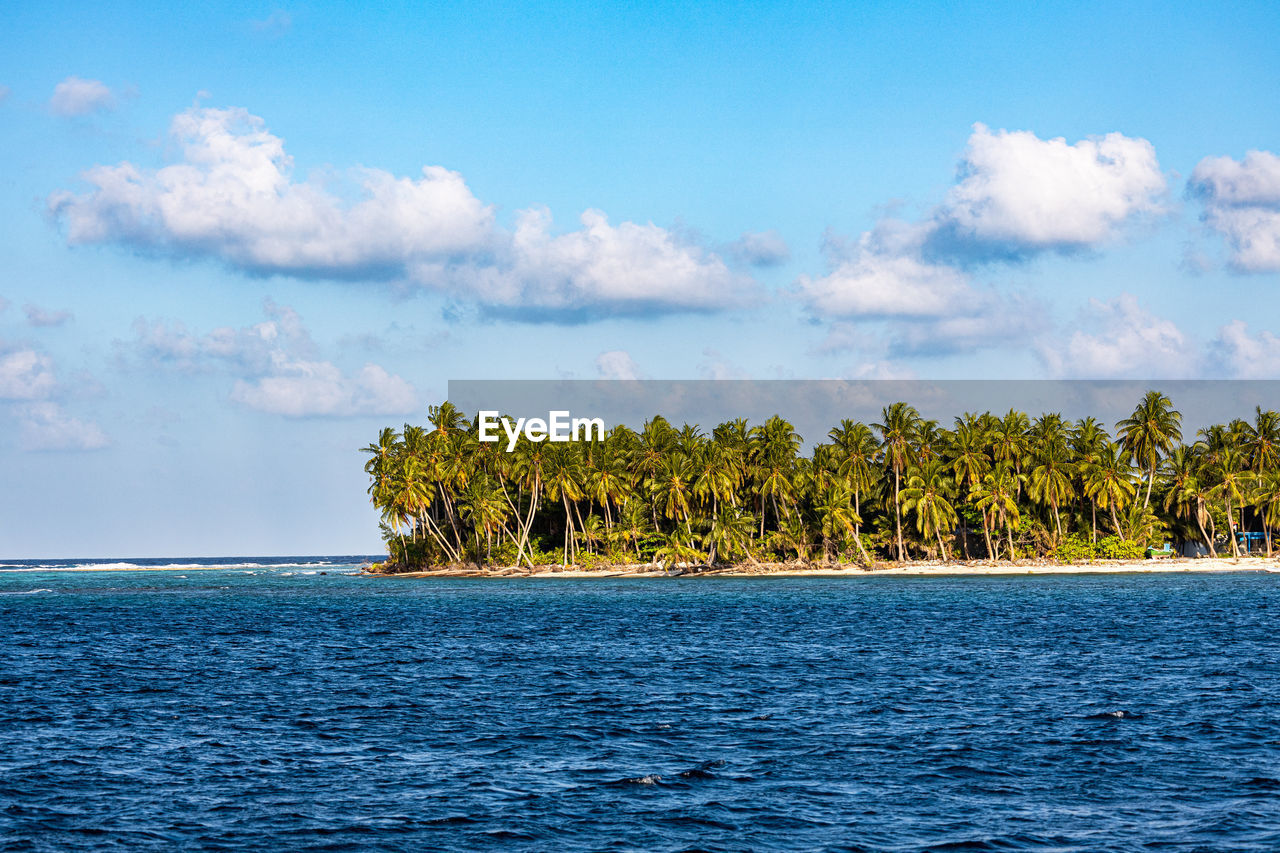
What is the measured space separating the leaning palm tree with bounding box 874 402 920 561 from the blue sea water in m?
69.2

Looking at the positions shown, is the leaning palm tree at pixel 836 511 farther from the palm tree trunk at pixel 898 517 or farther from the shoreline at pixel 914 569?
the shoreline at pixel 914 569

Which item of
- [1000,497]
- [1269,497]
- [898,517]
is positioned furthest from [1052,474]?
[1269,497]

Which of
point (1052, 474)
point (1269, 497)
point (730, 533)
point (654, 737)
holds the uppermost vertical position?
point (1052, 474)

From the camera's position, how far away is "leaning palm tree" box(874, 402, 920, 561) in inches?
5098

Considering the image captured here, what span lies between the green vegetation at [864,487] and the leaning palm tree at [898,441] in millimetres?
196

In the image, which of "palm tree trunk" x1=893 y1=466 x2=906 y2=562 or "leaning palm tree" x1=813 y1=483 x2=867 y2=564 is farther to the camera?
"leaning palm tree" x1=813 y1=483 x2=867 y2=564

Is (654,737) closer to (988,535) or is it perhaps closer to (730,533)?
(730,533)

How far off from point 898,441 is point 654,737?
348 ft

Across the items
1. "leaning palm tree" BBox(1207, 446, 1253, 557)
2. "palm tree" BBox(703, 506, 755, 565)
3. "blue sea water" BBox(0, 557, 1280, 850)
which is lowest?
"blue sea water" BBox(0, 557, 1280, 850)

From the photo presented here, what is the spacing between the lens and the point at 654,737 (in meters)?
28.6

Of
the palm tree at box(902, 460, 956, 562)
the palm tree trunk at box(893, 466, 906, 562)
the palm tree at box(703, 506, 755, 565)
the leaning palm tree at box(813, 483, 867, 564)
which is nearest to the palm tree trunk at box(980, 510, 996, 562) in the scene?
the palm tree at box(902, 460, 956, 562)

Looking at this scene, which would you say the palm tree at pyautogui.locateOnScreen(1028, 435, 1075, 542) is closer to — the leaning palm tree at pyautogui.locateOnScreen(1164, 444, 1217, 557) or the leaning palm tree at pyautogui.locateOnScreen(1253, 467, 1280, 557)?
the leaning palm tree at pyautogui.locateOnScreen(1164, 444, 1217, 557)

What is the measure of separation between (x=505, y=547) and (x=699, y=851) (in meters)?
123

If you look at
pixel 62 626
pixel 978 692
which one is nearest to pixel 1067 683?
pixel 978 692
